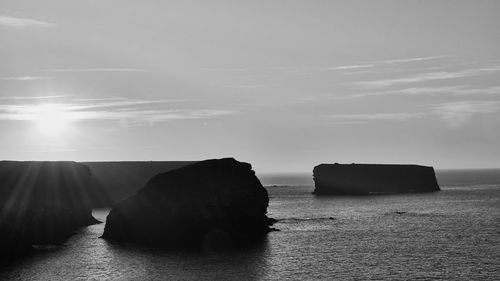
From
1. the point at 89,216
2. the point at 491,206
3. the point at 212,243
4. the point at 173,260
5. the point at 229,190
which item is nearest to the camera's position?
the point at 173,260

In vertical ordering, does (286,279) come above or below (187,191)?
below

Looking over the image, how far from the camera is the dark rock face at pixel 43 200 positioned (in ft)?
298

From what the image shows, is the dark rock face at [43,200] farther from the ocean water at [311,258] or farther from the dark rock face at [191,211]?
the dark rock face at [191,211]

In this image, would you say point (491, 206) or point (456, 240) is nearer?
point (456, 240)

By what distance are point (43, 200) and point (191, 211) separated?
99.5 feet

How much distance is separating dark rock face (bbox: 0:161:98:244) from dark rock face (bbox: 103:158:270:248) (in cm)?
1090

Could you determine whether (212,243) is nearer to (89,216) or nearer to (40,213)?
(40,213)

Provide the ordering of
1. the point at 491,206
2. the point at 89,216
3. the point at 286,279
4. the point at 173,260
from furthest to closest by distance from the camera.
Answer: the point at 491,206 < the point at 89,216 < the point at 173,260 < the point at 286,279

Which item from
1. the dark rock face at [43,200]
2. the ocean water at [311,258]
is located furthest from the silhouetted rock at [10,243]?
the ocean water at [311,258]

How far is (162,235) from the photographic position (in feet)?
304

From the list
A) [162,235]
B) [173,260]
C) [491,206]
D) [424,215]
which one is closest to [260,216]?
[162,235]

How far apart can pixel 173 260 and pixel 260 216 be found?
30196mm

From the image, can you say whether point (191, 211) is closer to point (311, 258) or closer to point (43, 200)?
point (311, 258)

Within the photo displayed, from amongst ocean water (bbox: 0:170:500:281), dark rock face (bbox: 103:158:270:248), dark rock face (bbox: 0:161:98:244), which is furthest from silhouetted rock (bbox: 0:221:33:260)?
dark rock face (bbox: 103:158:270:248)
